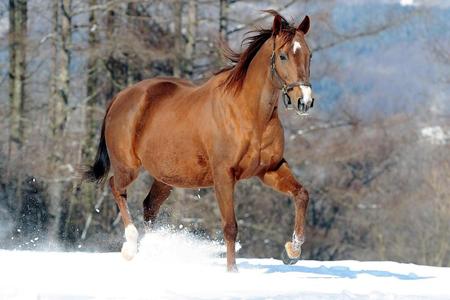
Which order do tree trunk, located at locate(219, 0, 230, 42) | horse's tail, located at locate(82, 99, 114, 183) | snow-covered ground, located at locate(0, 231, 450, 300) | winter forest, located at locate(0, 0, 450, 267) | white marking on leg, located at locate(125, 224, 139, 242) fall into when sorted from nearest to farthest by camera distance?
snow-covered ground, located at locate(0, 231, 450, 300)
white marking on leg, located at locate(125, 224, 139, 242)
horse's tail, located at locate(82, 99, 114, 183)
winter forest, located at locate(0, 0, 450, 267)
tree trunk, located at locate(219, 0, 230, 42)

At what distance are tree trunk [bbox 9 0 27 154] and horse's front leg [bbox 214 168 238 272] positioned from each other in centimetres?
1549

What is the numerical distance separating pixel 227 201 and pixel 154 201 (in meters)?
2.21

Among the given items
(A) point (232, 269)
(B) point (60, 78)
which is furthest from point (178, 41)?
(A) point (232, 269)

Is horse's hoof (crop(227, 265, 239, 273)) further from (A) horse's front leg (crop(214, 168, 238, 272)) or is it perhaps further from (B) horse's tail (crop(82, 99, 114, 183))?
(B) horse's tail (crop(82, 99, 114, 183))

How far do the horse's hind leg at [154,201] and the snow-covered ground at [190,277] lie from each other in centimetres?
18

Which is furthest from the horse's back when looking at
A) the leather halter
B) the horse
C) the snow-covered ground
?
the leather halter

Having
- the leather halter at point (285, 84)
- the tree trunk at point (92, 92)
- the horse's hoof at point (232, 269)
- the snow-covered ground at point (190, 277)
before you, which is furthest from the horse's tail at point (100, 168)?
the tree trunk at point (92, 92)

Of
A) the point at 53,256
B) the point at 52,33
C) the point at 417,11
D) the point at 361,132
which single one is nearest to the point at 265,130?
the point at 53,256

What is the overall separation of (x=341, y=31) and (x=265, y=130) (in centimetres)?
1771

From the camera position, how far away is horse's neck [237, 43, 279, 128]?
858 centimetres

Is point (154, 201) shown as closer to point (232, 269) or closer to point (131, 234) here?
point (131, 234)

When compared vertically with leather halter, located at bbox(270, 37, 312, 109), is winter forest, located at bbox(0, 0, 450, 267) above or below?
below

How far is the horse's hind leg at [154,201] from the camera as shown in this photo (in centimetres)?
1059

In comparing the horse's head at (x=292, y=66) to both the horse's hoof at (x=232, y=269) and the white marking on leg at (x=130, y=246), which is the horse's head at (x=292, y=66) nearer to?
the horse's hoof at (x=232, y=269)
